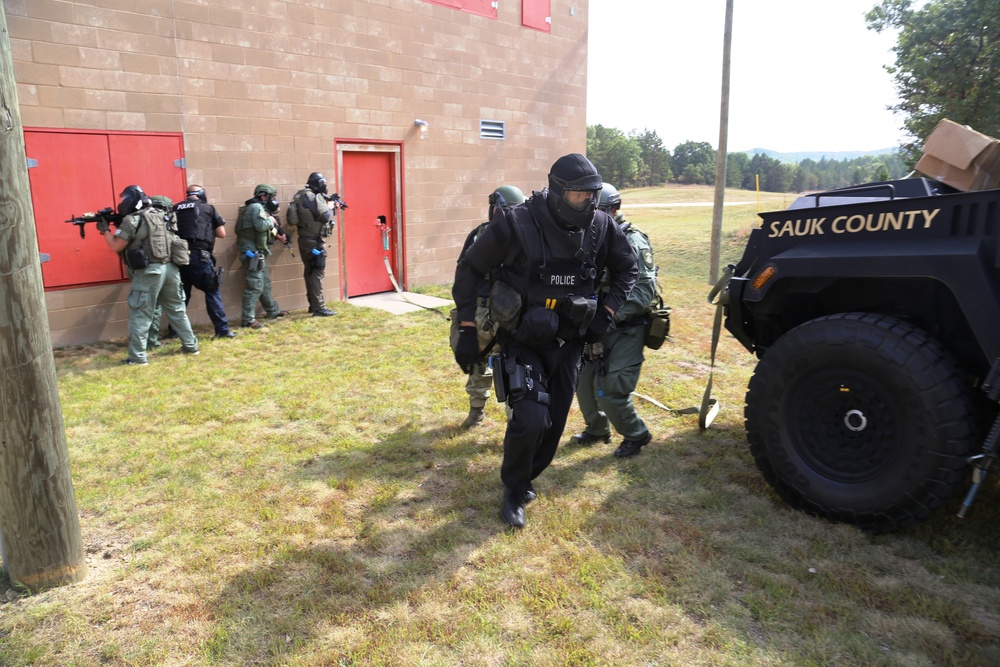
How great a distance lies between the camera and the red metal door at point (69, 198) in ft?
24.2

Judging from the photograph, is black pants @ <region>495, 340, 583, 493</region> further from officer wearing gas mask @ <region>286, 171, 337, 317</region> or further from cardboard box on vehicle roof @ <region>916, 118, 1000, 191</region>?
officer wearing gas mask @ <region>286, 171, 337, 317</region>

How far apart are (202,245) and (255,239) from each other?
0.87m

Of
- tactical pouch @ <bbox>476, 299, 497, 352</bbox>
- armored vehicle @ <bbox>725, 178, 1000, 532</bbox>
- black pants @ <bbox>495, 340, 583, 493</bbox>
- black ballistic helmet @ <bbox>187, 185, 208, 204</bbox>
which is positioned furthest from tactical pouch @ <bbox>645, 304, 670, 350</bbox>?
black ballistic helmet @ <bbox>187, 185, 208, 204</bbox>

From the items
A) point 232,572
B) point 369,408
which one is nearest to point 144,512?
point 232,572

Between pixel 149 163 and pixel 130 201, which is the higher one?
pixel 149 163

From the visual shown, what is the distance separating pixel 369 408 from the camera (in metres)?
5.84

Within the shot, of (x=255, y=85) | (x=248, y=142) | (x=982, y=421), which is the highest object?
(x=255, y=85)

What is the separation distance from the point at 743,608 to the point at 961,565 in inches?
43.3

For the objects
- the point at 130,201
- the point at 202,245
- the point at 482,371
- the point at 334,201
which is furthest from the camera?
the point at 334,201

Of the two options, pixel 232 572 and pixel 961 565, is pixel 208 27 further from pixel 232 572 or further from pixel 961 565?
pixel 961 565

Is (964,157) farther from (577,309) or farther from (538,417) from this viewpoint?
(538,417)

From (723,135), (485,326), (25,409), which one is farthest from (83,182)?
(723,135)

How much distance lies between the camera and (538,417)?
11.8ft

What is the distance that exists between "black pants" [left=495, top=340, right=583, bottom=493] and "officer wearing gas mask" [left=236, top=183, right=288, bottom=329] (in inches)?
232
